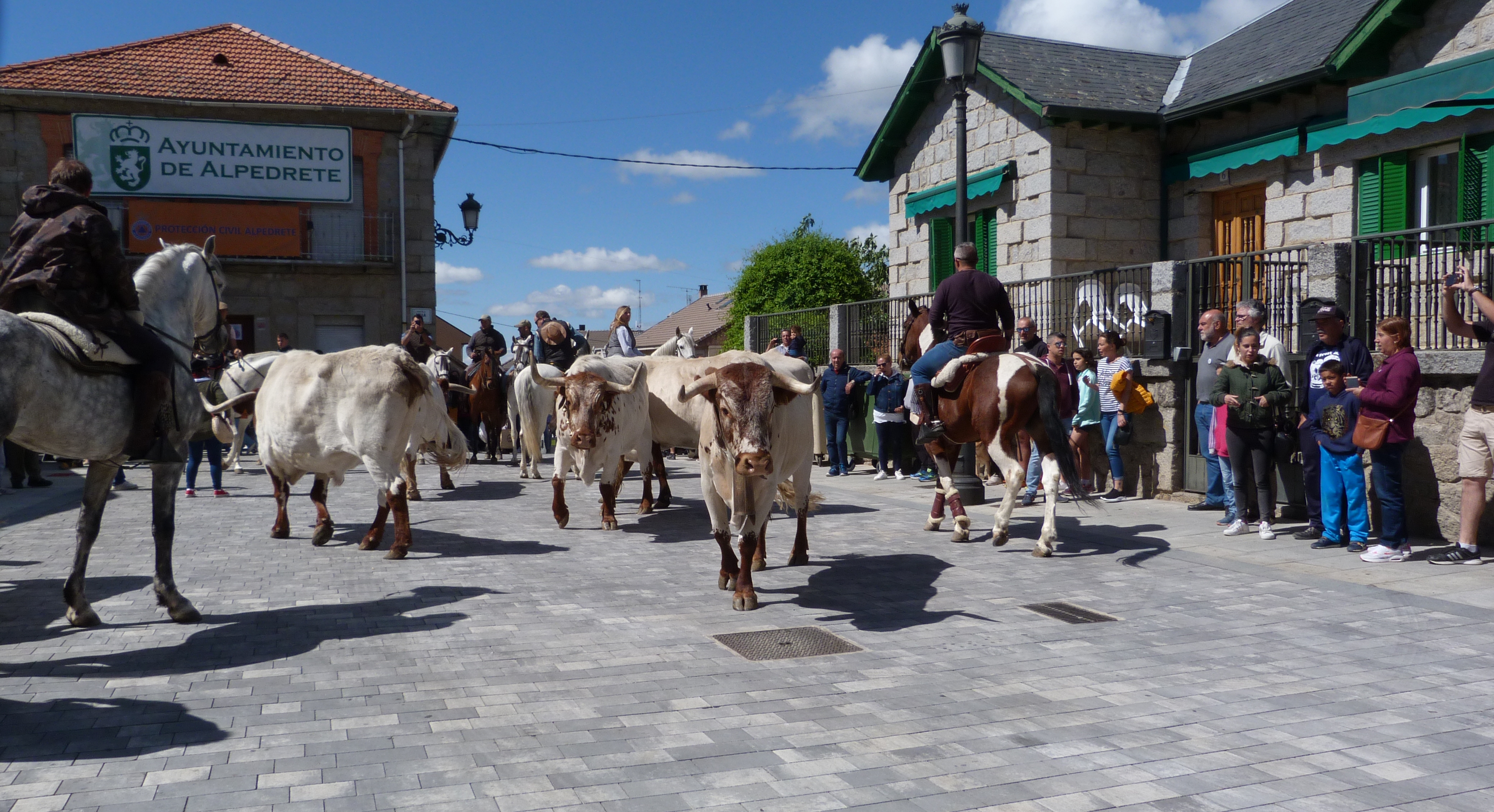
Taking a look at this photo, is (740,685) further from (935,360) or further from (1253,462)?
(1253,462)

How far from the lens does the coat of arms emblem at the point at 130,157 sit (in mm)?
25250

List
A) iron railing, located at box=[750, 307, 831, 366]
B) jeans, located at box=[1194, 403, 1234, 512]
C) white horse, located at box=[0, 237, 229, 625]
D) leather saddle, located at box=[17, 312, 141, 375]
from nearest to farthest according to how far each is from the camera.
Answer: white horse, located at box=[0, 237, 229, 625], leather saddle, located at box=[17, 312, 141, 375], jeans, located at box=[1194, 403, 1234, 512], iron railing, located at box=[750, 307, 831, 366]

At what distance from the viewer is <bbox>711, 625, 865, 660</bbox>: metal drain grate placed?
5863 millimetres

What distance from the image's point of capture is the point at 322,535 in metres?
9.27

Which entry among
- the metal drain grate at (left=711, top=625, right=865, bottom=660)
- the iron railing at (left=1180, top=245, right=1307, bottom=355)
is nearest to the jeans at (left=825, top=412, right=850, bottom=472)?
the iron railing at (left=1180, top=245, right=1307, bottom=355)

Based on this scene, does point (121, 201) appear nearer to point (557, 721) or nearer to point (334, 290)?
point (334, 290)

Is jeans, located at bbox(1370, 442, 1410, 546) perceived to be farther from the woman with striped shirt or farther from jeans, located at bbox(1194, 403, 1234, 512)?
the woman with striped shirt

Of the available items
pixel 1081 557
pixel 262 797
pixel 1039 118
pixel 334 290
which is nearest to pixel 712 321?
pixel 334 290

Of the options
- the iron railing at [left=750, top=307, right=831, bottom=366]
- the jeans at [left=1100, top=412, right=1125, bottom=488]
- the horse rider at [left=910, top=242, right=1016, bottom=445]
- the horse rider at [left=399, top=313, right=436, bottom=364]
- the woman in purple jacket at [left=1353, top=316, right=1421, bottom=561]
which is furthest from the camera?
the iron railing at [left=750, top=307, right=831, bottom=366]

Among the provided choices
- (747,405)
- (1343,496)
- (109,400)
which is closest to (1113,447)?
(1343,496)

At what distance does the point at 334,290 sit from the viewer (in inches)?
1044

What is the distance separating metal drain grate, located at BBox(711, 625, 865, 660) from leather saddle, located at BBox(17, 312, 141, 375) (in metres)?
3.79

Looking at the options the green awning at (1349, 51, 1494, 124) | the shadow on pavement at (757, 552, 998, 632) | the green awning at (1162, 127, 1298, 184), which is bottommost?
the shadow on pavement at (757, 552, 998, 632)

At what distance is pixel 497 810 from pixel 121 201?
2649cm
